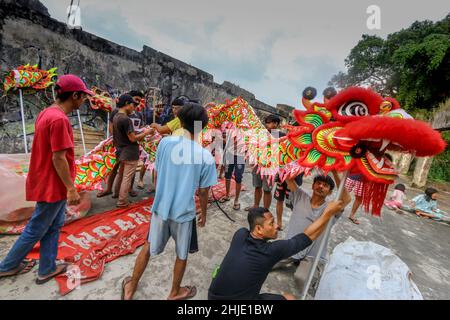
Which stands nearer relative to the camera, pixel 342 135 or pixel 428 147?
pixel 428 147

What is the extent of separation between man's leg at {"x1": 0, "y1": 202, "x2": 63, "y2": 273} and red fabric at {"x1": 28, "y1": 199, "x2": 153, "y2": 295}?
0.35 meters

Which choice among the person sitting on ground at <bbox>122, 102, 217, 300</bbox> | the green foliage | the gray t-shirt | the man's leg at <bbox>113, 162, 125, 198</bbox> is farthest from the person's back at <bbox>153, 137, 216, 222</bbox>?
the green foliage

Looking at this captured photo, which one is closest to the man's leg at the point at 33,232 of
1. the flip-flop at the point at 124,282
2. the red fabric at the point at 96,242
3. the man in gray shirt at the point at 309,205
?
the red fabric at the point at 96,242

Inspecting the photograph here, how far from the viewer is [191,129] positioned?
1683 millimetres

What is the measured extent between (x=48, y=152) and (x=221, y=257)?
195 cm

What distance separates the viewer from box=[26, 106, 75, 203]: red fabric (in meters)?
1.56

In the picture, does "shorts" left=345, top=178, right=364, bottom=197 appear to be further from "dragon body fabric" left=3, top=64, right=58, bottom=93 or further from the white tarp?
"dragon body fabric" left=3, top=64, right=58, bottom=93

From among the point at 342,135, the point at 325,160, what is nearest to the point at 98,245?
the point at 325,160

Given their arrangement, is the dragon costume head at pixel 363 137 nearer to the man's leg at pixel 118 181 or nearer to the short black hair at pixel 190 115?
the short black hair at pixel 190 115

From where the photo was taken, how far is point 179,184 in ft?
5.43

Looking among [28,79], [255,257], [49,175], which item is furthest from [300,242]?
[28,79]
